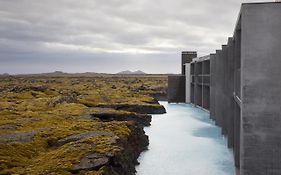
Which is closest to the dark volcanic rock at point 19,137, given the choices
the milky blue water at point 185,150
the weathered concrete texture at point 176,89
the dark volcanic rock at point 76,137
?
the dark volcanic rock at point 76,137

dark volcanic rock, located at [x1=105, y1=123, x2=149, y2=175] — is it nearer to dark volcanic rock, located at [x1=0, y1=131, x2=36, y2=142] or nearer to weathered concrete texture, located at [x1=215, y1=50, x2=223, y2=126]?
dark volcanic rock, located at [x1=0, y1=131, x2=36, y2=142]

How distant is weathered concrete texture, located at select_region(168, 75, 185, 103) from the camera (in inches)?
2586

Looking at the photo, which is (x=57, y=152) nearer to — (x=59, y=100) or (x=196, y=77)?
(x=59, y=100)

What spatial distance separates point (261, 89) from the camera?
16547mm

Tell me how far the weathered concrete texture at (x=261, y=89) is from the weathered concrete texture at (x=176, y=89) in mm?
48706

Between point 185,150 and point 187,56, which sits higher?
point 187,56

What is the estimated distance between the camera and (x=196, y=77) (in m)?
56.6

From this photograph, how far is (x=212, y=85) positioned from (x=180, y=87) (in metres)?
24.6

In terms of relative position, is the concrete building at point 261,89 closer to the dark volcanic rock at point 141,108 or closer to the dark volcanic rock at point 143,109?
the dark volcanic rock at point 141,108

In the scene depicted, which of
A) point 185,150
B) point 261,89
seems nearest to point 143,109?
point 185,150

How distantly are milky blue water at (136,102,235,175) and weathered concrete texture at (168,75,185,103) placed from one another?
A: 19.4 meters

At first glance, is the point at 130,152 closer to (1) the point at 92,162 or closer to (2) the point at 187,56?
(1) the point at 92,162

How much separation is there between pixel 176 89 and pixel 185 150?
125ft

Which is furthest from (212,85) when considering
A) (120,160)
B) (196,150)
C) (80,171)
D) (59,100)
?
(80,171)
